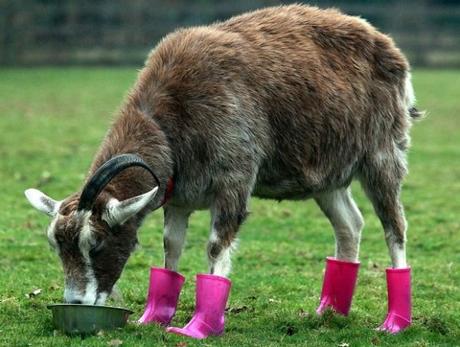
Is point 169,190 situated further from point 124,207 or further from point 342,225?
point 342,225

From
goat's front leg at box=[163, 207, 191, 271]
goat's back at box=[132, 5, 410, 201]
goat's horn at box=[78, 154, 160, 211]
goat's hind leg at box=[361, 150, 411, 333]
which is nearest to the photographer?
goat's horn at box=[78, 154, 160, 211]

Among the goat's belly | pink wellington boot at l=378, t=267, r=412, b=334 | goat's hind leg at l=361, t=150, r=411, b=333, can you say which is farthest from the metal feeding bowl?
goat's hind leg at l=361, t=150, r=411, b=333

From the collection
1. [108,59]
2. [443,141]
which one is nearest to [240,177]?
[443,141]

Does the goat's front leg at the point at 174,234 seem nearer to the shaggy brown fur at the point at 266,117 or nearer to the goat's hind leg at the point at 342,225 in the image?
the shaggy brown fur at the point at 266,117

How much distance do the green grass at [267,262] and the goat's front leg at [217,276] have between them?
0.38 ft

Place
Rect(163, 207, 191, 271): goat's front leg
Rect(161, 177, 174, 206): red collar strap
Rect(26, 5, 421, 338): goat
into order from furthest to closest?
Rect(163, 207, 191, 271): goat's front leg → Rect(161, 177, 174, 206): red collar strap → Rect(26, 5, 421, 338): goat

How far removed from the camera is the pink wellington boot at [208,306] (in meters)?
6.70

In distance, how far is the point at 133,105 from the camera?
707cm

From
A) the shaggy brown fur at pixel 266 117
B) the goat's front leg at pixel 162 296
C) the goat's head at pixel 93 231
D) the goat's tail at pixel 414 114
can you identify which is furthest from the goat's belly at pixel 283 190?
the goat's head at pixel 93 231

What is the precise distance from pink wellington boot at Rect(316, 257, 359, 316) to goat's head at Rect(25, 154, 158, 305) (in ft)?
5.48

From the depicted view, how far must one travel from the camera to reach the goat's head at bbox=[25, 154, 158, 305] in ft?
20.6

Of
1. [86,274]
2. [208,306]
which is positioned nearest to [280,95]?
[208,306]

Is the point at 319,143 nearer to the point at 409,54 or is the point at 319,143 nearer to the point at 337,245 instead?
the point at 337,245

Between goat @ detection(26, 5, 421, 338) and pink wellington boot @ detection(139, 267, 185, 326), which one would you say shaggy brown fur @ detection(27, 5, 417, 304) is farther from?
pink wellington boot @ detection(139, 267, 185, 326)
